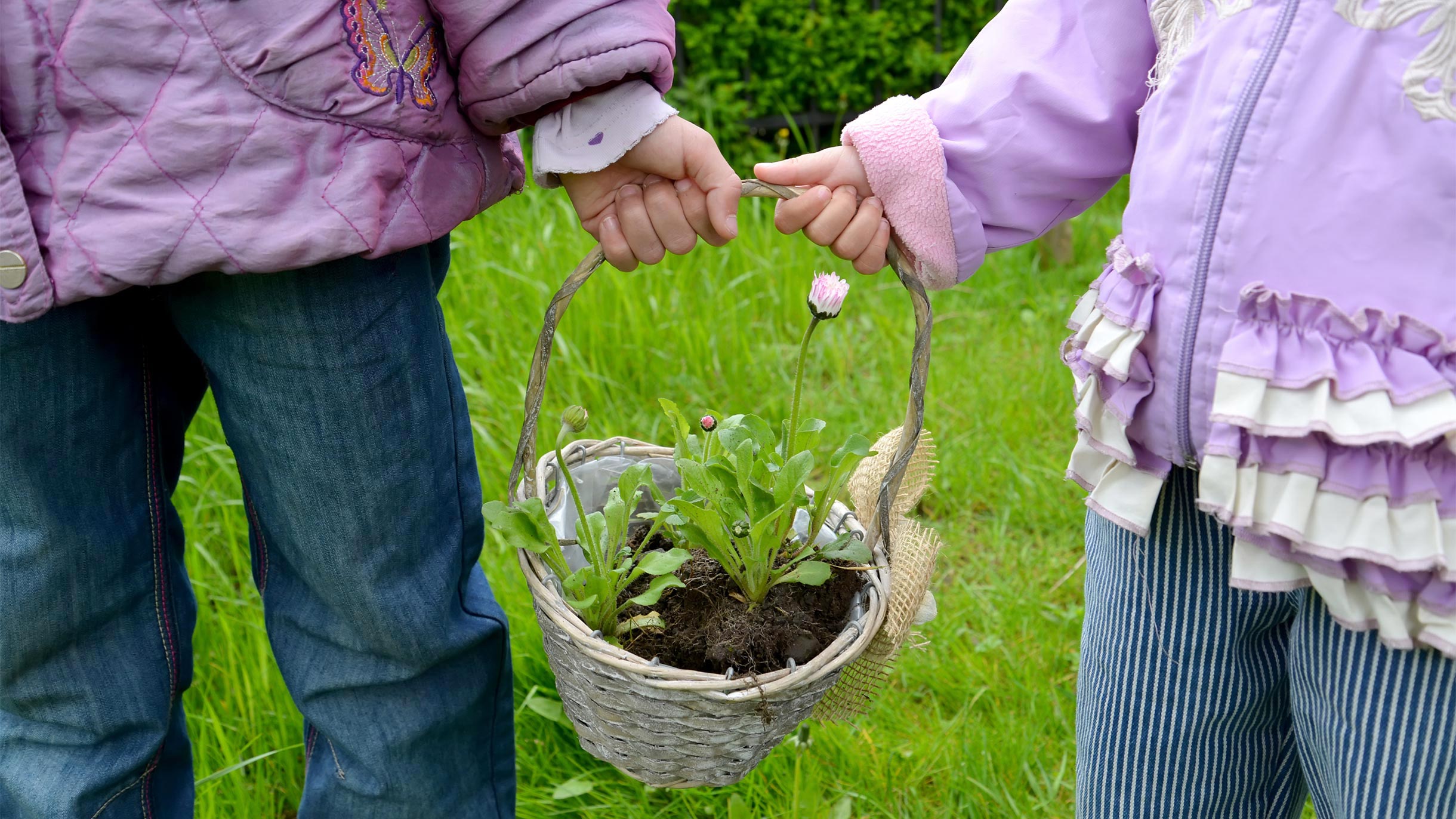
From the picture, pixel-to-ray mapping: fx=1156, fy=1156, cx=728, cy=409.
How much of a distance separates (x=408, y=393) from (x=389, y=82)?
0.89 feet

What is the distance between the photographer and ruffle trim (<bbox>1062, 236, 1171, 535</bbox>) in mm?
833

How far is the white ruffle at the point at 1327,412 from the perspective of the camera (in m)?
0.72

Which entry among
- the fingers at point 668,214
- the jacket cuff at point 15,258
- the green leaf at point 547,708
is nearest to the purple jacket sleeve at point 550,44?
the fingers at point 668,214

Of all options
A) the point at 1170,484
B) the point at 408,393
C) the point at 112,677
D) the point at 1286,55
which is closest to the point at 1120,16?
the point at 1286,55

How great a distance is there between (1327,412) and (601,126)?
1.90 ft

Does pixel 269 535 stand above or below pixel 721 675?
above

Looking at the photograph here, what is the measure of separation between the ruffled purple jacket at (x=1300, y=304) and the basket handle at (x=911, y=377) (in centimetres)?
15

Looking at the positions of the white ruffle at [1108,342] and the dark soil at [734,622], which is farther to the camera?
the dark soil at [734,622]

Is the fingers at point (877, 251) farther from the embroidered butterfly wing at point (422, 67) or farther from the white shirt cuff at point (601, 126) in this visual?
the embroidered butterfly wing at point (422, 67)

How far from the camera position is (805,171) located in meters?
1.01

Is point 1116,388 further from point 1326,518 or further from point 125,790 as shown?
point 125,790

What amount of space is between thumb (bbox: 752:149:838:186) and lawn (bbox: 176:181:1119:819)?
676mm

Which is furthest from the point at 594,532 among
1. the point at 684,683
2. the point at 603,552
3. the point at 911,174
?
the point at 911,174

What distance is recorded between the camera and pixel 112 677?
108cm
